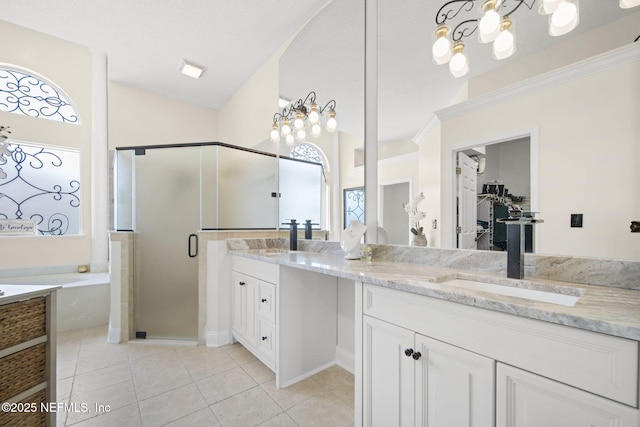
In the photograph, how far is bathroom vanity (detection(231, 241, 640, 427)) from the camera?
616mm

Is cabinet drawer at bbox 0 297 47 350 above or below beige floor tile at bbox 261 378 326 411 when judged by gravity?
above

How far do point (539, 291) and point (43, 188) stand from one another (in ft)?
16.6

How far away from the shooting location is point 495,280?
1.13 m

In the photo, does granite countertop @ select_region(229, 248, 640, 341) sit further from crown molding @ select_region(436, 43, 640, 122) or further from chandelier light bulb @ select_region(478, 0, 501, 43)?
chandelier light bulb @ select_region(478, 0, 501, 43)

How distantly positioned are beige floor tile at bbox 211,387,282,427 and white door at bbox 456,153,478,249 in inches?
56.8

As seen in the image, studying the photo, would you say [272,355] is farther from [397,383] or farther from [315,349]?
[397,383]

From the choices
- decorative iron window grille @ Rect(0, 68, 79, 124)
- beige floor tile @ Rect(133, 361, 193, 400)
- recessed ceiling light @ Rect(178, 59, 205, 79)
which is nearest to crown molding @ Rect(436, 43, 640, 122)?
beige floor tile @ Rect(133, 361, 193, 400)

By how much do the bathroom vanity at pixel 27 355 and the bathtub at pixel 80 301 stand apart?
1.95m

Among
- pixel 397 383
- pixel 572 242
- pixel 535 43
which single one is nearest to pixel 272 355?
pixel 397 383

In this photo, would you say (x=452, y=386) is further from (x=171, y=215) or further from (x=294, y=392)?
(x=171, y=215)

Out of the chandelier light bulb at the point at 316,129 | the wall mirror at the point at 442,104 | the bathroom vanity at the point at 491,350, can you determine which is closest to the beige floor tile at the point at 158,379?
the bathroom vanity at the point at 491,350

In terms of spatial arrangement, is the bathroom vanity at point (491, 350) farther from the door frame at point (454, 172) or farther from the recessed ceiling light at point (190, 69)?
the recessed ceiling light at point (190, 69)

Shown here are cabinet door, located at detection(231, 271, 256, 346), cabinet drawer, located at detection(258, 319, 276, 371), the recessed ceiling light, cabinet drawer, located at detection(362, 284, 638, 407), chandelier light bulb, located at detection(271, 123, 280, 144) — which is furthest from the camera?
the recessed ceiling light
